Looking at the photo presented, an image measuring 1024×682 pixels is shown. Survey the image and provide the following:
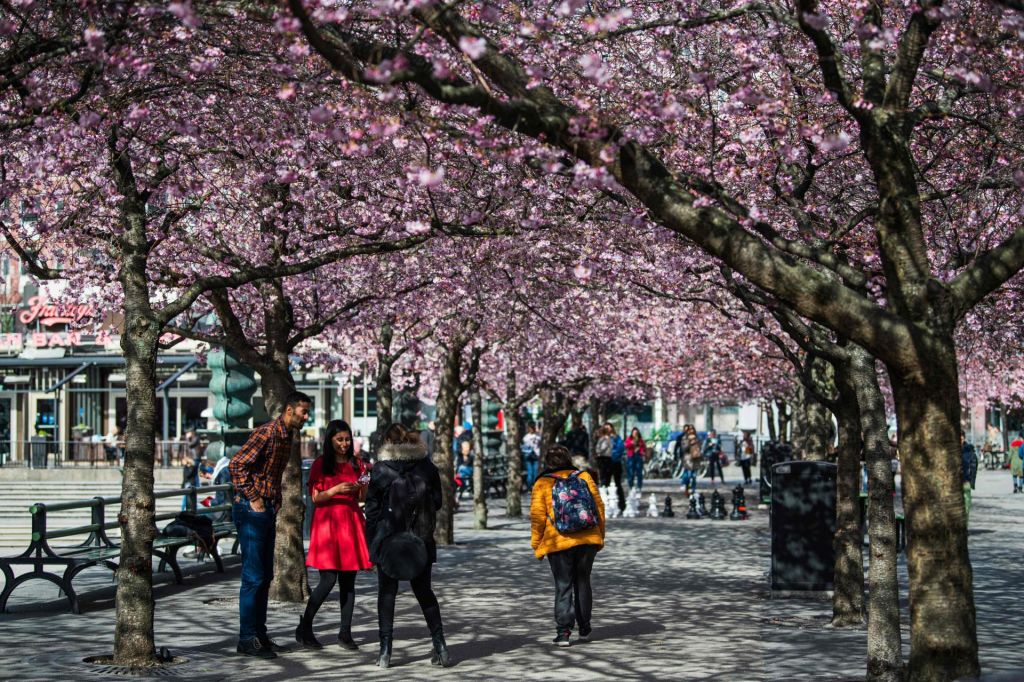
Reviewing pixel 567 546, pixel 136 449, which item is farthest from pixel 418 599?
pixel 136 449

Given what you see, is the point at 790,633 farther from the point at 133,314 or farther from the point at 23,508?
the point at 23,508

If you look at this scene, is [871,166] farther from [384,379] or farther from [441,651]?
[384,379]

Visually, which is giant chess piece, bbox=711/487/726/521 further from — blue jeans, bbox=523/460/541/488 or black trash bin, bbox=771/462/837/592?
black trash bin, bbox=771/462/837/592

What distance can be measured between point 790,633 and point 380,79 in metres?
7.78

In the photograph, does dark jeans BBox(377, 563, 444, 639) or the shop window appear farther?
the shop window

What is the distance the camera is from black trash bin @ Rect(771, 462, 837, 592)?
15.0 m

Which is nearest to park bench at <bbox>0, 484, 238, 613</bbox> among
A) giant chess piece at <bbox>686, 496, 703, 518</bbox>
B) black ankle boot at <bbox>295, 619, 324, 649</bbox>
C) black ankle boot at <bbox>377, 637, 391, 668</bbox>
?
black ankle boot at <bbox>295, 619, 324, 649</bbox>

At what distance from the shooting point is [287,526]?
582 inches

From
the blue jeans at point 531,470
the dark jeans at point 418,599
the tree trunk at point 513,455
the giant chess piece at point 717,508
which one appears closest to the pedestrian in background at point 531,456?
the blue jeans at point 531,470

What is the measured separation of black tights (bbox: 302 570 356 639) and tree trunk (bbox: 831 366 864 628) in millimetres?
4253

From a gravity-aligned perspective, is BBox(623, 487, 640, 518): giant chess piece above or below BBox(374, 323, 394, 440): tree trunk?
below

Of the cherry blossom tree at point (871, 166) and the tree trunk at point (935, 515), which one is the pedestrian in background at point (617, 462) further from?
the tree trunk at point (935, 515)

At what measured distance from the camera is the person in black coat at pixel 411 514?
35.7 feet

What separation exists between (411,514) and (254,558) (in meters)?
1.18
